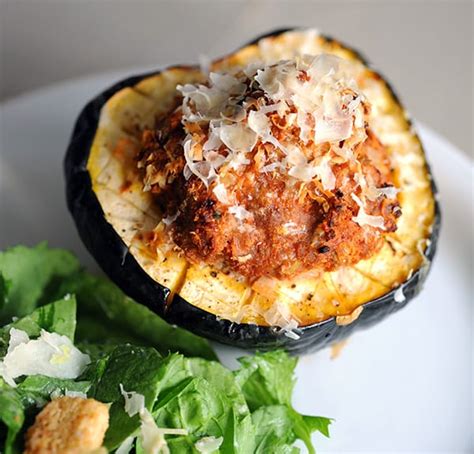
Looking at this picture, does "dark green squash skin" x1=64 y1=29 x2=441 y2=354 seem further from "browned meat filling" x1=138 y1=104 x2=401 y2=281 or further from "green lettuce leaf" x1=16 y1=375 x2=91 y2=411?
"green lettuce leaf" x1=16 y1=375 x2=91 y2=411

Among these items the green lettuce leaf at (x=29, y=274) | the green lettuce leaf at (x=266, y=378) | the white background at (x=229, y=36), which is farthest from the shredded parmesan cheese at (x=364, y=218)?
the white background at (x=229, y=36)

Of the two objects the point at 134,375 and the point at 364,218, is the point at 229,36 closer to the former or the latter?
the point at 364,218

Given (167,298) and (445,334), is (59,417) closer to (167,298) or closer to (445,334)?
(167,298)

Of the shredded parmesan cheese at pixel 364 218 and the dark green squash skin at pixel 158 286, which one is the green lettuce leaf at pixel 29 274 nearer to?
the dark green squash skin at pixel 158 286

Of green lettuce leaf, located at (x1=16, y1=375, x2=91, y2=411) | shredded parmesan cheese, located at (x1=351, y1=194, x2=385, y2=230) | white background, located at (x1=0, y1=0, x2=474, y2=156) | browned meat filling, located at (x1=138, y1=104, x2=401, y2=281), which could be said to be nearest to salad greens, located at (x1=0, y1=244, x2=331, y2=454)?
green lettuce leaf, located at (x1=16, y1=375, x2=91, y2=411)

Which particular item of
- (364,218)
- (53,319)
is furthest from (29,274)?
(364,218)

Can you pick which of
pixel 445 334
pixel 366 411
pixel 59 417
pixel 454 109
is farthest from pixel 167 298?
pixel 454 109

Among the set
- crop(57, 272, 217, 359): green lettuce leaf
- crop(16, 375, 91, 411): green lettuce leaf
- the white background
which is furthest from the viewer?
the white background
